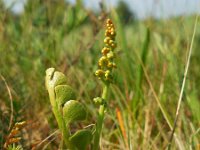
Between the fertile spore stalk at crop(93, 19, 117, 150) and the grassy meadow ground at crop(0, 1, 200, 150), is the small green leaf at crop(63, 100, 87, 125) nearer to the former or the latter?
the fertile spore stalk at crop(93, 19, 117, 150)

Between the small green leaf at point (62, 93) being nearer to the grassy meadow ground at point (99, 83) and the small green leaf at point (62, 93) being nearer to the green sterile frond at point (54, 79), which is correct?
the green sterile frond at point (54, 79)

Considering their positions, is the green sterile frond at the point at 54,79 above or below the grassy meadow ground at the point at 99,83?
above

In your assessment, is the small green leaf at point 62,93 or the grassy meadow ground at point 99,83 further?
the grassy meadow ground at point 99,83

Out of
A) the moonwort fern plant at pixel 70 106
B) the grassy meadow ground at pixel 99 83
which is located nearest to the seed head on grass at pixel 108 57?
the moonwort fern plant at pixel 70 106

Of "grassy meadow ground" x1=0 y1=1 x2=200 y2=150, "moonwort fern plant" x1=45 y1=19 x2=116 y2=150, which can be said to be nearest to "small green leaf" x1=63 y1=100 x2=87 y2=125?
"moonwort fern plant" x1=45 y1=19 x2=116 y2=150

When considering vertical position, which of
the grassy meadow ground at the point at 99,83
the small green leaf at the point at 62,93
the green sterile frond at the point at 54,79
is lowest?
the grassy meadow ground at the point at 99,83

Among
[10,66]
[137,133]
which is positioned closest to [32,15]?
[10,66]

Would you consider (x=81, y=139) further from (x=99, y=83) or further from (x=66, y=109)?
(x=99, y=83)

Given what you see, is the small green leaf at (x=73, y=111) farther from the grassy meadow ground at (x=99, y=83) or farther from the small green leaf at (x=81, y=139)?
the grassy meadow ground at (x=99, y=83)

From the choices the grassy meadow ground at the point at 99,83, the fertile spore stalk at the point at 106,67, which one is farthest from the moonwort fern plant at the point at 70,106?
the grassy meadow ground at the point at 99,83
